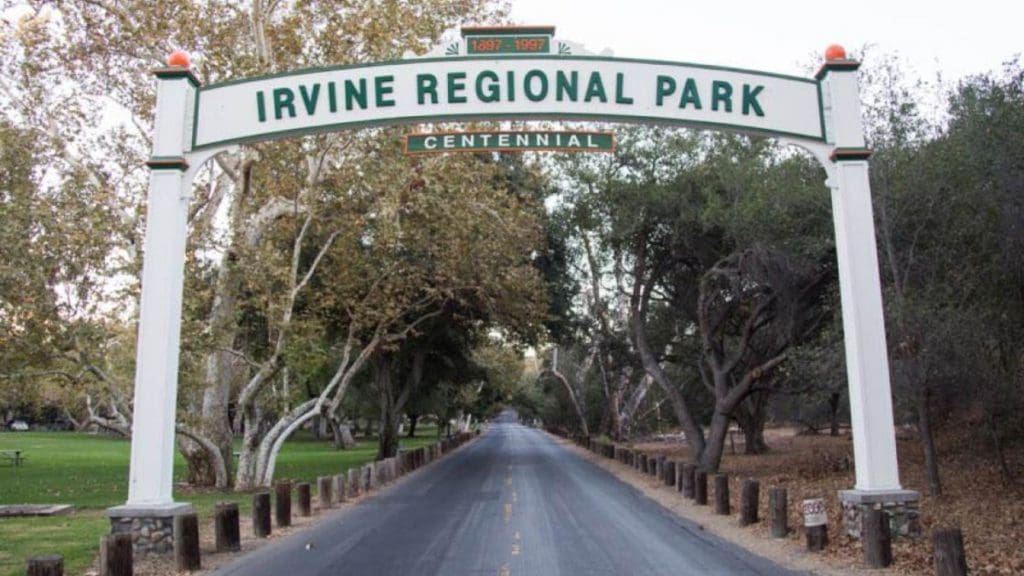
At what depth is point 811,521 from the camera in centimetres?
1132

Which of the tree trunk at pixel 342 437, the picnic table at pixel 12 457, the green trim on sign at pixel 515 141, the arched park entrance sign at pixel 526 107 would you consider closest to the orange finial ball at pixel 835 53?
the arched park entrance sign at pixel 526 107

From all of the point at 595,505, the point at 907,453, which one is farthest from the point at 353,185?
the point at 907,453

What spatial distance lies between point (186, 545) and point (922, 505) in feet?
43.8

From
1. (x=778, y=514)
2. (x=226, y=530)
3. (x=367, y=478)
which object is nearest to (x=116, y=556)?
(x=226, y=530)

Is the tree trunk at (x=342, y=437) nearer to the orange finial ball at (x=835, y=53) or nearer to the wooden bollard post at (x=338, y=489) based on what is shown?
the wooden bollard post at (x=338, y=489)

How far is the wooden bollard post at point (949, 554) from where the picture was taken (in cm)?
848

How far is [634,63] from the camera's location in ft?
38.7

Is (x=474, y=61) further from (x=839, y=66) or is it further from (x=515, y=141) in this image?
(x=839, y=66)

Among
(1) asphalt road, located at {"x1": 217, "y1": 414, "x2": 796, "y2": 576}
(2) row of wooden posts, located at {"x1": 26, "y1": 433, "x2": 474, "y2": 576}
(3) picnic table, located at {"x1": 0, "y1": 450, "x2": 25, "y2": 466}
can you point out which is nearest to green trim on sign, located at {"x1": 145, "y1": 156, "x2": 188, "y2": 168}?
(2) row of wooden posts, located at {"x1": 26, "y1": 433, "x2": 474, "y2": 576}

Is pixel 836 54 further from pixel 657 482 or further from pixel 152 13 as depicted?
pixel 152 13

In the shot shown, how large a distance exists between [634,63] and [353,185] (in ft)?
37.0

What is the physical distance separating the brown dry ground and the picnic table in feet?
73.4

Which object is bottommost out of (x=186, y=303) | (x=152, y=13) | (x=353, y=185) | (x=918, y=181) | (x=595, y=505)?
(x=595, y=505)

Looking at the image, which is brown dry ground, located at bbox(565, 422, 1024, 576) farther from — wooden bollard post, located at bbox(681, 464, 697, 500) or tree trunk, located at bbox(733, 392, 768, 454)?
tree trunk, located at bbox(733, 392, 768, 454)
